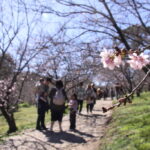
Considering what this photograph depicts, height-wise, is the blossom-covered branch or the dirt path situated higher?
the blossom-covered branch

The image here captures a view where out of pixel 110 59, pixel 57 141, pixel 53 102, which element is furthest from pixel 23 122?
pixel 110 59

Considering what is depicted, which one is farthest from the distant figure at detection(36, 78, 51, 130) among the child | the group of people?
the child

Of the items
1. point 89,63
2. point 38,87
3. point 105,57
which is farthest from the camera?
point 89,63

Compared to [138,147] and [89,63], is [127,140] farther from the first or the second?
[89,63]

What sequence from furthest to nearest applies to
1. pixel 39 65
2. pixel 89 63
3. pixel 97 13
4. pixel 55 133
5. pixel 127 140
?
pixel 39 65
pixel 89 63
pixel 97 13
pixel 55 133
pixel 127 140

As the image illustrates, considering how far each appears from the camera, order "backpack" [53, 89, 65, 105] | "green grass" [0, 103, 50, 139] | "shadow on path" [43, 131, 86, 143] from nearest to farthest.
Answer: "shadow on path" [43, 131, 86, 143]
"backpack" [53, 89, 65, 105]
"green grass" [0, 103, 50, 139]

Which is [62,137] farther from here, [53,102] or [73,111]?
[73,111]

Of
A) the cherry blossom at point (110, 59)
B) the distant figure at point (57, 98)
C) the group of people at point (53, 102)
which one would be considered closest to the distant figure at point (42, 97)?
the group of people at point (53, 102)

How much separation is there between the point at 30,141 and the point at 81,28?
15.4ft

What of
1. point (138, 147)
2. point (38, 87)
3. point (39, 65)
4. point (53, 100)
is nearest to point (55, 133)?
point (53, 100)

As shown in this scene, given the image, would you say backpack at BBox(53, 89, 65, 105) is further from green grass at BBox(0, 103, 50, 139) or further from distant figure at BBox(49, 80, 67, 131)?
green grass at BBox(0, 103, 50, 139)

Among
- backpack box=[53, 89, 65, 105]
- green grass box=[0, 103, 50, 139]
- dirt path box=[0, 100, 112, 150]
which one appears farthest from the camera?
green grass box=[0, 103, 50, 139]

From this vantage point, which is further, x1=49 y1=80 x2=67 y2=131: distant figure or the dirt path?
x1=49 y1=80 x2=67 y2=131: distant figure

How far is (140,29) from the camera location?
1041 centimetres
